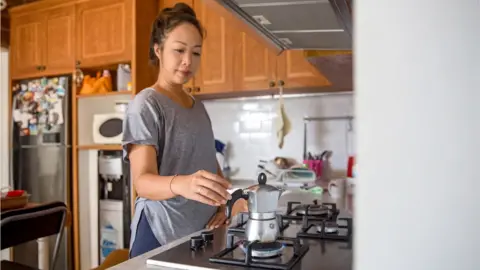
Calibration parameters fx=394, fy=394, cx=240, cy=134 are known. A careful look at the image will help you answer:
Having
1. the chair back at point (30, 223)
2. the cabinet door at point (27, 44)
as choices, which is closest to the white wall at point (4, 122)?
the cabinet door at point (27, 44)

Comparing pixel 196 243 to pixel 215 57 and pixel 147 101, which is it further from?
pixel 215 57

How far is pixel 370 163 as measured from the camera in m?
0.32

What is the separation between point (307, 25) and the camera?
1.16 m

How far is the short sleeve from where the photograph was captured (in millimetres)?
977

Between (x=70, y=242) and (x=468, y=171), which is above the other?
(x=468, y=171)

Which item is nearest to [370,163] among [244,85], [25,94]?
[244,85]

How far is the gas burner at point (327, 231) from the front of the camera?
0.93 meters

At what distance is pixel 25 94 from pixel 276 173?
2.19 metres

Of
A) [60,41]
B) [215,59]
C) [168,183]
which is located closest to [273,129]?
[215,59]

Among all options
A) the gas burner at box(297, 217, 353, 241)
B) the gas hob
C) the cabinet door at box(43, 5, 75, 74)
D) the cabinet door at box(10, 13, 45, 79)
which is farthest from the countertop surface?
the cabinet door at box(10, 13, 45, 79)

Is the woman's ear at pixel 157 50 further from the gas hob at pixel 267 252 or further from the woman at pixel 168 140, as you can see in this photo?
the gas hob at pixel 267 252

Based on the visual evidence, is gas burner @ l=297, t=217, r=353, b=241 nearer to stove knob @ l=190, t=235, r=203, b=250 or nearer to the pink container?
stove knob @ l=190, t=235, r=203, b=250

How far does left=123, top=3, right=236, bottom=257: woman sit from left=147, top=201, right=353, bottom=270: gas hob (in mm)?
130

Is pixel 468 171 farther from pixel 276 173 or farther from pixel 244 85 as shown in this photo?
pixel 244 85
